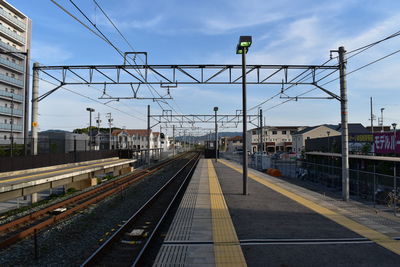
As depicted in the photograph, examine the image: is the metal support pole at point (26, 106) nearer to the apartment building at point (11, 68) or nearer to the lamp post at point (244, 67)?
the lamp post at point (244, 67)

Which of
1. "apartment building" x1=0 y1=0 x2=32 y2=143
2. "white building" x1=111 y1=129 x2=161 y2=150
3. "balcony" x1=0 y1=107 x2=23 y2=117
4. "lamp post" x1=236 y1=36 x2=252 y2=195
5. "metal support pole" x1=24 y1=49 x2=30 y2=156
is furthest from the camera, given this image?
"white building" x1=111 y1=129 x2=161 y2=150

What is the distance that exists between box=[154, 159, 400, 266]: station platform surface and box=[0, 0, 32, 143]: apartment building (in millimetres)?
51254

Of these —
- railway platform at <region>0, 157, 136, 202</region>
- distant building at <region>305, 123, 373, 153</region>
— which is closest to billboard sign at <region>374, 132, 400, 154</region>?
distant building at <region>305, 123, 373, 153</region>

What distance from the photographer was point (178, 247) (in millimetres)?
6738

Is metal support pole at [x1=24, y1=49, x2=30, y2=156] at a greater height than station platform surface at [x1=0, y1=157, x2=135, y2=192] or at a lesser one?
greater

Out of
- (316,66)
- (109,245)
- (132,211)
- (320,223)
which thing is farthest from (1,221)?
(316,66)

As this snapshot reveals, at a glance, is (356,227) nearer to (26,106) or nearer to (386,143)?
(386,143)

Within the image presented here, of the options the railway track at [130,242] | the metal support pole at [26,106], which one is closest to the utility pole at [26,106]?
the metal support pole at [26,106]

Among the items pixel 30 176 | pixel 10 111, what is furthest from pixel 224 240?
pixel 10 111

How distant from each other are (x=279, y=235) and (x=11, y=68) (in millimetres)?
61004

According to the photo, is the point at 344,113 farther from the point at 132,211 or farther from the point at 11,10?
the point at 11,10

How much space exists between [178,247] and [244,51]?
383 inches

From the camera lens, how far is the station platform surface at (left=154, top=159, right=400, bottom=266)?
5.97 metres

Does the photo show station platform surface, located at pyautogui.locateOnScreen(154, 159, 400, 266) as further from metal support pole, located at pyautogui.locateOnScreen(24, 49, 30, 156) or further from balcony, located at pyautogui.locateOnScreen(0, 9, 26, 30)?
balcony, located at pyautogui.locateOnScreen(0, 9, 26, 30)
